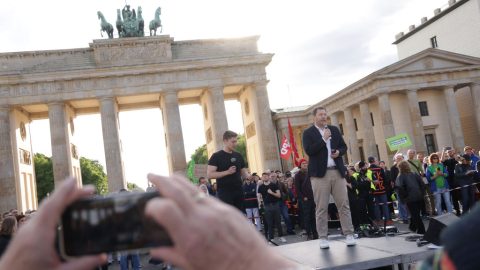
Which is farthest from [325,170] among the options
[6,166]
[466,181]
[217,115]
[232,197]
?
[6,166]

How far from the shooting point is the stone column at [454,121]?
3997 cm

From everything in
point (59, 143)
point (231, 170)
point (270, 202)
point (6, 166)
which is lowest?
point (270, 202)

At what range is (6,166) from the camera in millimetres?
34344

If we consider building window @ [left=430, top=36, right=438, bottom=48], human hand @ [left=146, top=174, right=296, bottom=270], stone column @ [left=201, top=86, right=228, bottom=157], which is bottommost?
human hand @ [left=146, top=174, right=296, bottom=270]

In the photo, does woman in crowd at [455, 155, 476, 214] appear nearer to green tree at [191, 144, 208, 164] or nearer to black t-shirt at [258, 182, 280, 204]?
black t-shirt at [258, 182, 280, 204]

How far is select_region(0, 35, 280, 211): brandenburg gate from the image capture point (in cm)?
3572

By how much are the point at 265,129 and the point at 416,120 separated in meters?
13.1

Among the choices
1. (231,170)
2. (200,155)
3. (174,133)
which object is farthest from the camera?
(200,155)

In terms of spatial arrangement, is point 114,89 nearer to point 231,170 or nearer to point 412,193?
point 412,193

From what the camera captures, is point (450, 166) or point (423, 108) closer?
point (450, 166)

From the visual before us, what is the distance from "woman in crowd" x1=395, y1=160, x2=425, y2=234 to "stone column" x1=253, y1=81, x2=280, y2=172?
87.3 ft

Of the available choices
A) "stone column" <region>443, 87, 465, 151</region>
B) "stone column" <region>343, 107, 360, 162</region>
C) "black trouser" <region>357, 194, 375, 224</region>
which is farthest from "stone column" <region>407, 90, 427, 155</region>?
"black trouser" <region>357, 194, 375, 224</region>

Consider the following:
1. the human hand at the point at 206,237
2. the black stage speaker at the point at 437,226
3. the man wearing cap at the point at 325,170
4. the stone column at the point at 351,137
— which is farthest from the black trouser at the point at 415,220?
the stone column at the point at 351,137

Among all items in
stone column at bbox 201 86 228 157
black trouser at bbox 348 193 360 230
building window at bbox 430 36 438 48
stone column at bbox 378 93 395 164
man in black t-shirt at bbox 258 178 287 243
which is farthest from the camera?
building window at bbox 430 36 438 48
